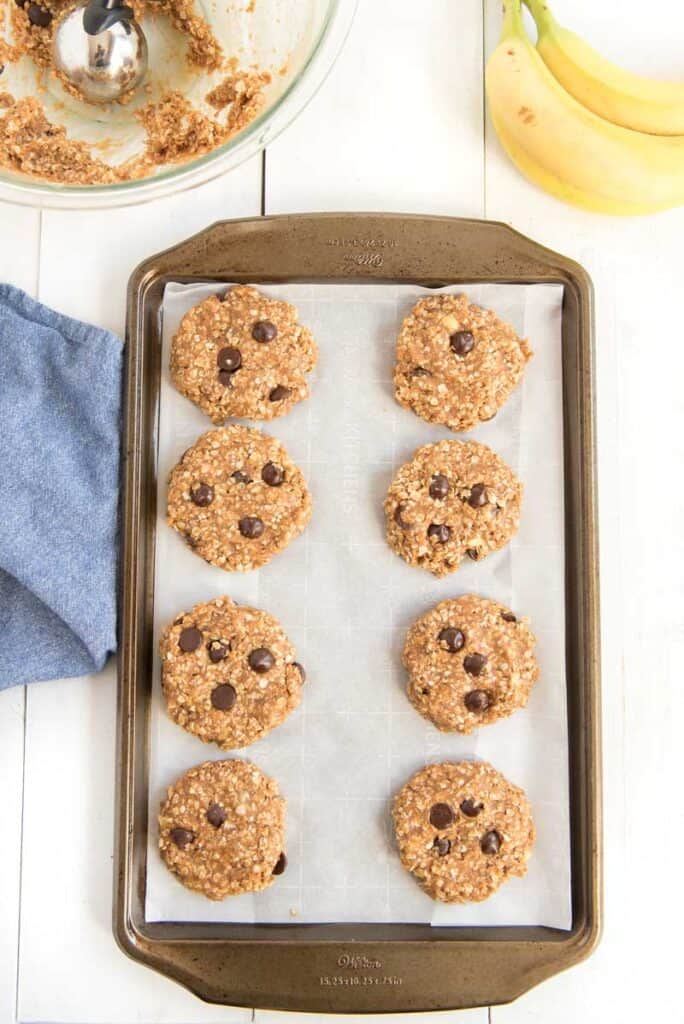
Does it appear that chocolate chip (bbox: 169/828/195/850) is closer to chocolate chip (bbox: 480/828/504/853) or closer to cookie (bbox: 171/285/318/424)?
chocolate chip (bbox: 480/828/504/853)

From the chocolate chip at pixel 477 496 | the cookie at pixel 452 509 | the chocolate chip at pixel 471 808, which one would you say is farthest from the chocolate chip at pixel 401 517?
the chocolate chip at pixel 471 808

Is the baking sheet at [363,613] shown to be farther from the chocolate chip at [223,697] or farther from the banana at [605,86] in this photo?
the banana at [605,86]

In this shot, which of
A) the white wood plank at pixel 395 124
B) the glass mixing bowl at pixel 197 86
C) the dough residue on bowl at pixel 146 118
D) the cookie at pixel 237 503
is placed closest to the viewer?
the glass mixing bowl at pixel 197 86

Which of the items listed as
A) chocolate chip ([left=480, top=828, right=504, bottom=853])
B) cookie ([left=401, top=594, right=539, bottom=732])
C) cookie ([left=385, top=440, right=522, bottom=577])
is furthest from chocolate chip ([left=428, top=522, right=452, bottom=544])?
chocolate chip ([left=480, top=828, right=504, bottom=853])

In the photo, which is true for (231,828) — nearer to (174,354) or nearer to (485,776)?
(485,776)

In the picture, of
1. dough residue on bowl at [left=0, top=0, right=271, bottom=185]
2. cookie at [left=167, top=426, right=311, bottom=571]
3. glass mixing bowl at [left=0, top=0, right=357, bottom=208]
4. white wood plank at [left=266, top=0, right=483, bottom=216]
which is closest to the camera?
glass mixing bowl at [left=0, top=0, right=357, bottom=208]
